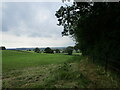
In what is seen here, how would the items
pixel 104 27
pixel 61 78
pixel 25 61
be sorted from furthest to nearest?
pixel 25 61 → pixel 61 78 → pixel 104 27

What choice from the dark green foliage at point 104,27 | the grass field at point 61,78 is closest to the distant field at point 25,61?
the grass field at point 61,78

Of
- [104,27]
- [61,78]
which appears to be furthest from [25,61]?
[104,27]

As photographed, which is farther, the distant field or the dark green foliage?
the distant field

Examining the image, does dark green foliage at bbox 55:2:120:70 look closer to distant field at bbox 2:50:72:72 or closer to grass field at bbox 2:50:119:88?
grass field at bbox 2:50:119:88

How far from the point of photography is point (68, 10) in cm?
577

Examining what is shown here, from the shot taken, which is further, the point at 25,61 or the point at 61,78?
the point at 25,61

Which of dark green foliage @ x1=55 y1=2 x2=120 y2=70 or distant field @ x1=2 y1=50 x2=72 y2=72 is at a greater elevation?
dark green foliage @ x1=55 y1=2 x2=120 y2=70

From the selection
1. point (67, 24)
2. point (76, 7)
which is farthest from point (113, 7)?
point (67, 24)

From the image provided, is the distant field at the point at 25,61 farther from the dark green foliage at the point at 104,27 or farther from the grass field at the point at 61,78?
the dark green foliage at the point at 104,27

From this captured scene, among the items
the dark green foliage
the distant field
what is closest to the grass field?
the dark green foliage

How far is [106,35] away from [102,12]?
75 cm

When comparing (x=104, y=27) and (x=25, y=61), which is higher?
(x=104, y=27)

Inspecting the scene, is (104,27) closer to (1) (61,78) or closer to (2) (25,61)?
(1) (61,78)

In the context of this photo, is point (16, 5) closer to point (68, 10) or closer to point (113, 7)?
point (68, 10)
